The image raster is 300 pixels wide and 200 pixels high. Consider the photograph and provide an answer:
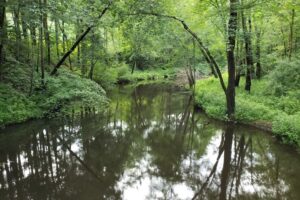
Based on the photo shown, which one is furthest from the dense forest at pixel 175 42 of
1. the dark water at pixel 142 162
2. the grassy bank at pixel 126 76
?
the grassy bank at pixel 126 76

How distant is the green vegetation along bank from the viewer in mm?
11352

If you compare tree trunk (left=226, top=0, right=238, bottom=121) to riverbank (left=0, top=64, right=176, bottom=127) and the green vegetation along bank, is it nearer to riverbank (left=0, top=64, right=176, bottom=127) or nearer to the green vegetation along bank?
the green vegetation along bank

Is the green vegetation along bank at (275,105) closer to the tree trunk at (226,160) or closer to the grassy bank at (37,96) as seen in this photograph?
the tree trunk at (226,160)

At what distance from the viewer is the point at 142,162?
9.80 meters

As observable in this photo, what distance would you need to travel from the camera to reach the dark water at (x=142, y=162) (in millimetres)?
7660

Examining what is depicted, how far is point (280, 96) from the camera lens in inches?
603

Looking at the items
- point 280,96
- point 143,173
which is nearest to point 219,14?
point 280,96

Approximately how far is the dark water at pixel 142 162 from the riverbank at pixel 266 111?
1.79 feet

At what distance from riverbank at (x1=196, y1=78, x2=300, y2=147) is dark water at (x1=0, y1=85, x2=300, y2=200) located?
0.54 metres

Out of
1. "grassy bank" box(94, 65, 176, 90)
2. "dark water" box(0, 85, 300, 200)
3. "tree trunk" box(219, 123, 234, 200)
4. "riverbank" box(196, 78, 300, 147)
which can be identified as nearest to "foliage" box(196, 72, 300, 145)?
"riverbank" box(196, 78, 300, 147)

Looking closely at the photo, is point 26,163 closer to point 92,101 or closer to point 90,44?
point 92,101

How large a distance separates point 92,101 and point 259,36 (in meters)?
11.2

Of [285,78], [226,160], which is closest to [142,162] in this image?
[226,160]

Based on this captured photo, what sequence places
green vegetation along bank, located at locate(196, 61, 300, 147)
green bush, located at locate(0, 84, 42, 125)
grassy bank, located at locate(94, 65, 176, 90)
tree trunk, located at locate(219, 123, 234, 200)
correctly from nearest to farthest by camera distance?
tree trunk, located at locate(219, 123, 234, 200) < green vegetation along bank, located at locate(196, 61, 300, 147) < green bush, located at locate(0, 84, 42, 125) < grassy bank, located at locate(94, 65, 176, 90)
